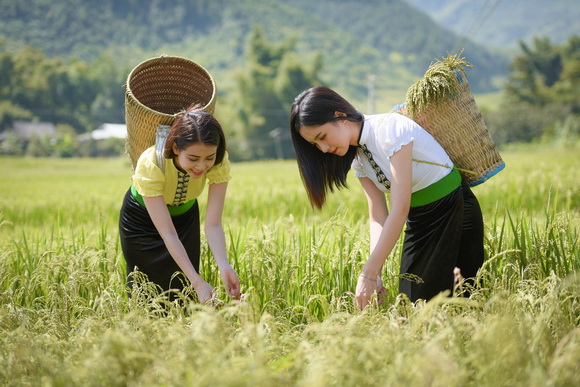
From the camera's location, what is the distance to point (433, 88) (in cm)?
245

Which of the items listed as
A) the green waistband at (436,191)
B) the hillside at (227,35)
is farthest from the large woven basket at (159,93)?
the hillside at (227,35)

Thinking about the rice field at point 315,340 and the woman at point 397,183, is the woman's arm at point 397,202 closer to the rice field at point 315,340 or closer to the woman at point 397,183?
the woman at point 397,183

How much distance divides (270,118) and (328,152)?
1907 inches

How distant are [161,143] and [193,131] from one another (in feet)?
0.75

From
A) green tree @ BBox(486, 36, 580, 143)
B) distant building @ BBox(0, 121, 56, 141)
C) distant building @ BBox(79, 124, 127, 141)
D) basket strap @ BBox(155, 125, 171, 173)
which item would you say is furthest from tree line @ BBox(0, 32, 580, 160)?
basket strap @ BBox(155, 125, 171, 173)

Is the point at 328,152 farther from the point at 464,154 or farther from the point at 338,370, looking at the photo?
the point at 338,370

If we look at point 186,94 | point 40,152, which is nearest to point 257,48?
point 40,152

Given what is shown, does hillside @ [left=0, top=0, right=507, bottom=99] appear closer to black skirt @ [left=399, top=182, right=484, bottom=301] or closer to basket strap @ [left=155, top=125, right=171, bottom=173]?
basket strap @ [left=155, top=125, right=171, bottom=173]

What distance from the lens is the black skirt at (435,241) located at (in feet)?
7.87

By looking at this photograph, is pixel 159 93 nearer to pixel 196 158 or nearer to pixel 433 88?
pixel 196 158

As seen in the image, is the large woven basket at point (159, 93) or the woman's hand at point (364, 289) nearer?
the woman's hand at point (364, 289)

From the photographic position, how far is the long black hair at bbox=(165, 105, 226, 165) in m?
2.31

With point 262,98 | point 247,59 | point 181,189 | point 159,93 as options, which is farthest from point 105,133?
point 181,189

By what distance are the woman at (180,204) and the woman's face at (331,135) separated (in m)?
0.41
